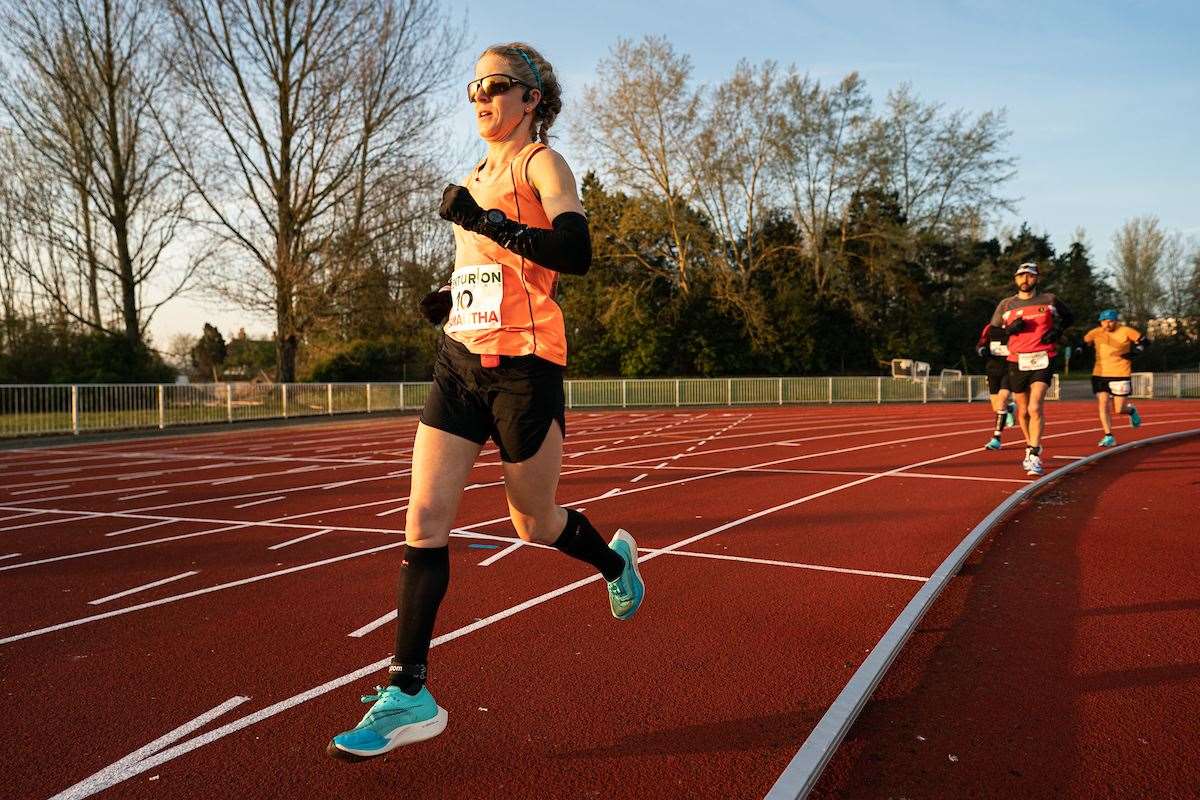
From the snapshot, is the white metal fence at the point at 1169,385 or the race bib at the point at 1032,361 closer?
the race bib at the point at 1032,361

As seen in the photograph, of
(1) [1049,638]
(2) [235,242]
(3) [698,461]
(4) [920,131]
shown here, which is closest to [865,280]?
(4) [920,131]

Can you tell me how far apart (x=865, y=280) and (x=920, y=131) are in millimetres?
7355

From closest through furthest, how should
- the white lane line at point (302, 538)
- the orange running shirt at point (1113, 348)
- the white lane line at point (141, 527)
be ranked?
the white lane line at point (302, 538), the white lane line at point (141, 527), the orange running shirt at point (1113, 348)

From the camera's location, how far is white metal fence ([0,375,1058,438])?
650 inches

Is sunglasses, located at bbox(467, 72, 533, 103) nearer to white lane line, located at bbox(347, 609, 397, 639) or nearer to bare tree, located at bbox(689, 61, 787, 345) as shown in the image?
white lane line, located at bbox(347, 609, 397, 639)

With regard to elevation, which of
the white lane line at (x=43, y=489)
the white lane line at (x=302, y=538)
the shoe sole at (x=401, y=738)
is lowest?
the white lane line at (x=43, y=489)

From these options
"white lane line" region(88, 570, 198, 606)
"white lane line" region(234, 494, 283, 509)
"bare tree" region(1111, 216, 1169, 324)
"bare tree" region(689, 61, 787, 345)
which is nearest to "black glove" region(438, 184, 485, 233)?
"white lane line" region(88, 570, 198, 606)

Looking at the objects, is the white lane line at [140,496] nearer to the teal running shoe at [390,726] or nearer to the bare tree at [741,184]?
the teal running shoe at [390,726]

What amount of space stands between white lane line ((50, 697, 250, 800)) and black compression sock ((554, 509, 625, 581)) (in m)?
1.27

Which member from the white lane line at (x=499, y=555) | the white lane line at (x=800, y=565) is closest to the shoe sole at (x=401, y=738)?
the white lane line at (x=499, y=555)

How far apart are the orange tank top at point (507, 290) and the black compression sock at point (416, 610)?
68 centimetres

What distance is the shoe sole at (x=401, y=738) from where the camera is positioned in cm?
231

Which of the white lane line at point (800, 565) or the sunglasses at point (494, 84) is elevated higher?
the sunglasses at point (494, 84)

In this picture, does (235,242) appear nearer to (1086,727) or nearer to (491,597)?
(491,597)
